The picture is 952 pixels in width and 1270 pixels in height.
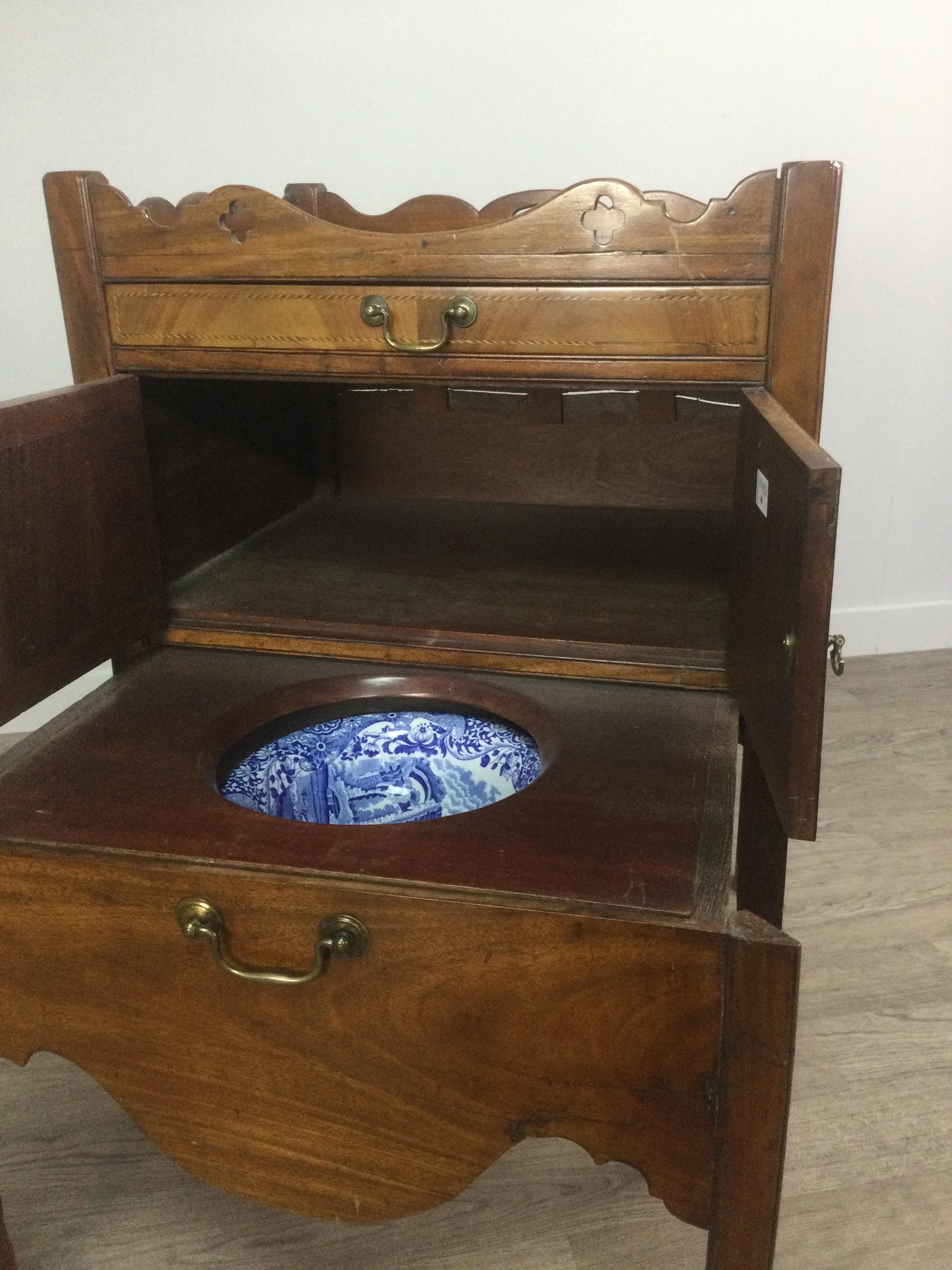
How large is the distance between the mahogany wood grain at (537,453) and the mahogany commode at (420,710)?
0.81 feet

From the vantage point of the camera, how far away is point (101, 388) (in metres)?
0.91

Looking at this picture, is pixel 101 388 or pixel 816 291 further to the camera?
pixel 101 388

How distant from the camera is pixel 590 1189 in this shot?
105 centimetres

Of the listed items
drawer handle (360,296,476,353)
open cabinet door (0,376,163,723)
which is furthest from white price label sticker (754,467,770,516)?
open cabinet door (0,376,163,723)

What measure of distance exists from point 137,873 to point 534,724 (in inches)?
12.6

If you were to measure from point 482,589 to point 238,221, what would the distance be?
395 millimetres

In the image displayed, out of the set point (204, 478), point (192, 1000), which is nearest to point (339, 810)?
point (192, 1000)

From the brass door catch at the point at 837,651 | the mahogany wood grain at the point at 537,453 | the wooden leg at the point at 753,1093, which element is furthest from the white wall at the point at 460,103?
the wooden leg at the point at 753,1093

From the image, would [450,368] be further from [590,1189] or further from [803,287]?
[590,1189]

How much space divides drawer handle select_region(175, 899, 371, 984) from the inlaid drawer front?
44cm

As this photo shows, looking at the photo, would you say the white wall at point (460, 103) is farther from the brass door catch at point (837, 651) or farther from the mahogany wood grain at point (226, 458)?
the brass door catch at point (837, 651)

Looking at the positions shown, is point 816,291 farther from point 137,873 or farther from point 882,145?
point 882,145

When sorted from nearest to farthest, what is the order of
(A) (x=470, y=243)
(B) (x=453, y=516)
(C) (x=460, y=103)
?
(A) (x=470, y=243), (B) (x=453, y=516), (C) (x=460, y=103)

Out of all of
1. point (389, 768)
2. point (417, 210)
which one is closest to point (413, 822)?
point (389, 768)
